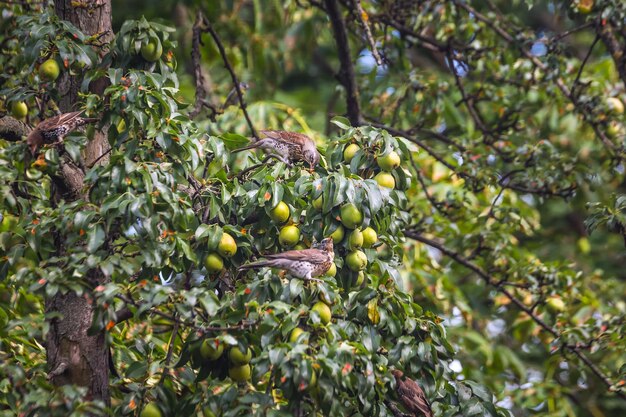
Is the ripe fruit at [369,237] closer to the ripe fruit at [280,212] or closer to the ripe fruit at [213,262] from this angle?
the ripe fruit at [280,212]

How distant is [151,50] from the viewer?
4.02 metres

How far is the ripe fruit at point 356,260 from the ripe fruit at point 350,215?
209 mm

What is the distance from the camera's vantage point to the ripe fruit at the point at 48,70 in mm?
4000

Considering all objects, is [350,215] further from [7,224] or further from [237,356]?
[7,224]

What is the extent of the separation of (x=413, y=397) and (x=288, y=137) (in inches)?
80.0

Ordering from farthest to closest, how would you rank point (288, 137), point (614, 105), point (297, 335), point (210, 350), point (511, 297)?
point (614, 105) < point (511, 297) < point (288, 137) < point (210, 350) < point (297, 335)

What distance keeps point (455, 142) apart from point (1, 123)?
3299 millimetres

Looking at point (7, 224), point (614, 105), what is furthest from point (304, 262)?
point (614, 105)

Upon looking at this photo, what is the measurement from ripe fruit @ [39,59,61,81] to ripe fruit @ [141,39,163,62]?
1.38 feet

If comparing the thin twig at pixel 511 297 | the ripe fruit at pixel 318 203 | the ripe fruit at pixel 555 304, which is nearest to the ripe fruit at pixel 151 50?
the ripe fruit at pixel 318 203

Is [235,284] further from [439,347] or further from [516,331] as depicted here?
[516,331]

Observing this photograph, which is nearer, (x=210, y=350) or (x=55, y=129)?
(x=210, y=350)

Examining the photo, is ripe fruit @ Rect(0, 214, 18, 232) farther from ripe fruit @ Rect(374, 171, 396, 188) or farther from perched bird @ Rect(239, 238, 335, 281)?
ripe fruit @ Rect(374, 171, 396, 188)

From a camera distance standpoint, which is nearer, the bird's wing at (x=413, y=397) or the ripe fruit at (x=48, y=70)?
the bird's wing at (x=413, y=397)
